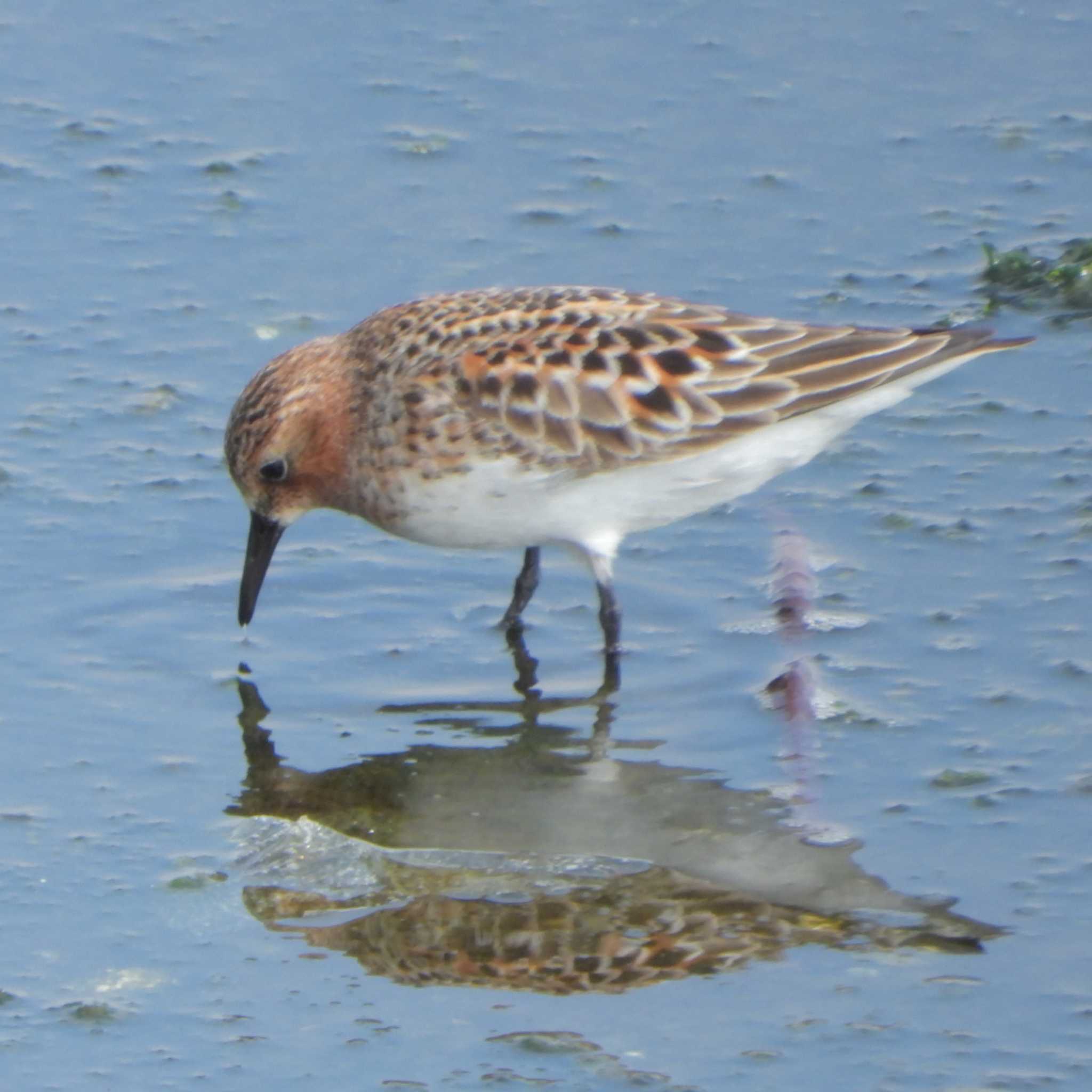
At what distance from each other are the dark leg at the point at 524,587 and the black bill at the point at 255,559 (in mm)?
871

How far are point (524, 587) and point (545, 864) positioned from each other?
1742mm

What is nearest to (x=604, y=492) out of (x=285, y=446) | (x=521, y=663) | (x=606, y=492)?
(x=606, y=492)

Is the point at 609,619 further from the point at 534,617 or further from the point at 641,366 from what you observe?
the point at 641,366

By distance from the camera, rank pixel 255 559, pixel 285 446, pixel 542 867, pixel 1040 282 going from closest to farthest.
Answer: pixel 542 867 < pixel 285 446 < pixel 255 559 < pixel 1040 282

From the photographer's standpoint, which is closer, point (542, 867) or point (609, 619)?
point (542, 867)

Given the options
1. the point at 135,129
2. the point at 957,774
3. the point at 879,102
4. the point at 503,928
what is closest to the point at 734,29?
the point at 879,102

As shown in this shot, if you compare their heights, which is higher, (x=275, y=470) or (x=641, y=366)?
(x=641, y=366)

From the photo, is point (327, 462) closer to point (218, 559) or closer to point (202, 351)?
point (218, 559)

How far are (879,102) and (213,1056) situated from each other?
731 centimetres

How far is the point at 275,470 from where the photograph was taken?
332 inches

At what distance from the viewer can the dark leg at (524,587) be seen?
28.1 ft

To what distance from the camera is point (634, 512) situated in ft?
27.3

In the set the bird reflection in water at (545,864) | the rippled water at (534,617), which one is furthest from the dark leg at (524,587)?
the bird reflection in water at (545,864)

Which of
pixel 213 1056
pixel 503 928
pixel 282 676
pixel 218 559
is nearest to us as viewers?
pixel 213 1056
